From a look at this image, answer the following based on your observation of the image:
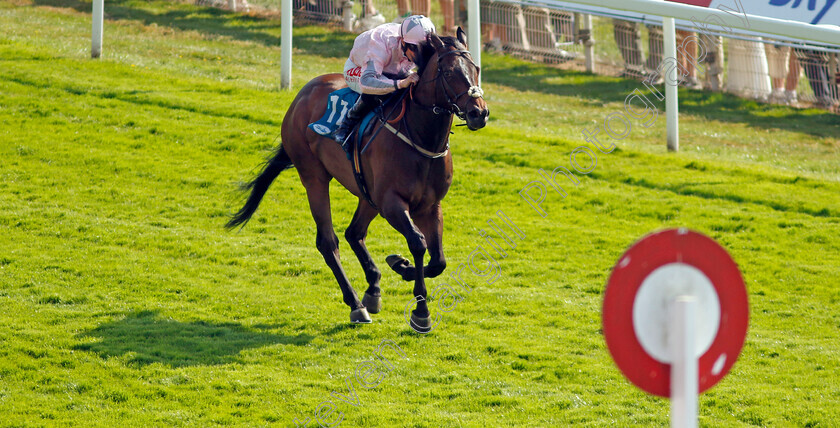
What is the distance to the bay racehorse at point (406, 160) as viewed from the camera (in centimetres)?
619

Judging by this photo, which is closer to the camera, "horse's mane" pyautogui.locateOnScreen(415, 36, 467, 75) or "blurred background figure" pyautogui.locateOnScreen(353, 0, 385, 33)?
"horse's mane" pyautogui.locateOnScreen(415, 36, 467, 75)

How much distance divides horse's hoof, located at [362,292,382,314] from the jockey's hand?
1739 millimetres

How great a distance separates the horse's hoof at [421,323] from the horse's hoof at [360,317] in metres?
0.37

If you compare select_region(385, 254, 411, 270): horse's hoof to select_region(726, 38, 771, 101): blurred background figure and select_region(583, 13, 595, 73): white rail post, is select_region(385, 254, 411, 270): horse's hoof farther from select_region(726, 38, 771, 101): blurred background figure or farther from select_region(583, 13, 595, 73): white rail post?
select_region(583, 13, 595, 73): white rail post

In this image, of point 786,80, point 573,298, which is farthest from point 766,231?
point 786,80

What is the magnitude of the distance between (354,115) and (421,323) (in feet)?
5.16

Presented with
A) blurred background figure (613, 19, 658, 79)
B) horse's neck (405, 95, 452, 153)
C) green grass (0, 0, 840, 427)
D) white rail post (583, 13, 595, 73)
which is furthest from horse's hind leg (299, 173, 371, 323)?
white rail post (583, 13, 595, 73)

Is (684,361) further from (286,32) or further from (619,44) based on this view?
(619,44)

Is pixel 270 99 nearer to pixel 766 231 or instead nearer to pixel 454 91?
pixel 766 231

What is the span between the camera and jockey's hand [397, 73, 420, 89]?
641 cm

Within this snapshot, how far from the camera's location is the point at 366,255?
7422 mm

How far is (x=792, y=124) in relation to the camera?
1443cm

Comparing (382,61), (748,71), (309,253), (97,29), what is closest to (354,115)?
(382,61)

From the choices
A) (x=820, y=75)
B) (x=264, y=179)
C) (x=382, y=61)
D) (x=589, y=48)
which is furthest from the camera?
(x=589, y=48)
